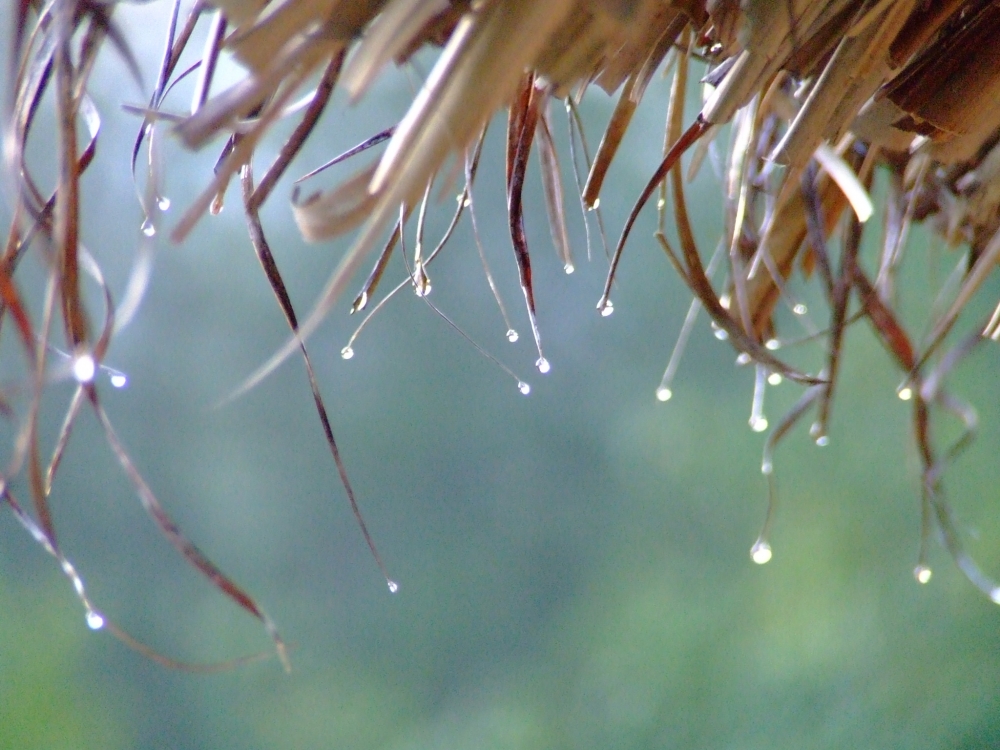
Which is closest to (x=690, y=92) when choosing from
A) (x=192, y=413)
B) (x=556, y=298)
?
(x=556, y=298)

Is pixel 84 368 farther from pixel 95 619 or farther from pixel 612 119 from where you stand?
pixel 612 119

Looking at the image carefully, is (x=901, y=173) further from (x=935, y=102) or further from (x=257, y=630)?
(x=257, y=630)

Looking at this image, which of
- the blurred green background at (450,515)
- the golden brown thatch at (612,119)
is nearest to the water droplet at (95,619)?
the golden brown thatch at (612,119)

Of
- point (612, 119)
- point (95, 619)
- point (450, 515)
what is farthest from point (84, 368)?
point (450, 515)

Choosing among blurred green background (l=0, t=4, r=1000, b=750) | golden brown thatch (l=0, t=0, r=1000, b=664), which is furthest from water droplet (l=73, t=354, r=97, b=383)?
blurred green background (l=0, t=4, r=1000, b=750)

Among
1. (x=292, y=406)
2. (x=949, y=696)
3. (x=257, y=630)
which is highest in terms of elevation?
(x=292, y=406)

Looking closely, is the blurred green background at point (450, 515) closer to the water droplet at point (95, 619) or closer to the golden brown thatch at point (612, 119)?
the golden brown thatch at point (612, 119)
